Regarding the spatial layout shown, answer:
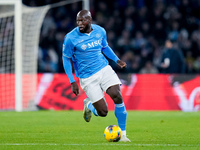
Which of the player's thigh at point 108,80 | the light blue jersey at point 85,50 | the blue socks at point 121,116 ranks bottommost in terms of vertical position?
the blue socks at point 121,116

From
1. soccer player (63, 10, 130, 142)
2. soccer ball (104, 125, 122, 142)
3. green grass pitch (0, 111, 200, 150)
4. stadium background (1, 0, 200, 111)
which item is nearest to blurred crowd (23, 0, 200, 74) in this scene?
stadium background (1, 0, 200, 111)

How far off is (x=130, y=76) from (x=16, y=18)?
397cm

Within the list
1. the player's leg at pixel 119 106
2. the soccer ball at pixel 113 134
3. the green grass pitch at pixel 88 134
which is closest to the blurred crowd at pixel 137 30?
the green grass pitch at pixel 88 134

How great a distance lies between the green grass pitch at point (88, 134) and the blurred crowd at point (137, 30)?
28.4 feet

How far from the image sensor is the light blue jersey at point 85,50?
27.0ft

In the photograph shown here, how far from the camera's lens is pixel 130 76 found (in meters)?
15.9

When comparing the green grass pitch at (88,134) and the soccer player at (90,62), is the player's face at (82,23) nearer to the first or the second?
the soccer player at (90,62)

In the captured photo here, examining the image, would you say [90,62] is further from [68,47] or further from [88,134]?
[88,134]

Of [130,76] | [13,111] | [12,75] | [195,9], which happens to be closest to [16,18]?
[12,75]

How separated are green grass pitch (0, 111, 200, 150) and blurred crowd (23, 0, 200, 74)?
8643 millimetres

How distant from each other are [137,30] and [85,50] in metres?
14.3

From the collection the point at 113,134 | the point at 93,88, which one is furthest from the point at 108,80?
the point at 113,134

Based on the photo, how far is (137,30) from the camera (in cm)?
2233

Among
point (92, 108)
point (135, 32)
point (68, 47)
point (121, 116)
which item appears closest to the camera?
point (121, 116)
